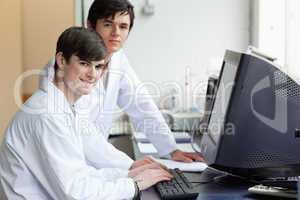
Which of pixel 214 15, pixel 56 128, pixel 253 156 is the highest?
pixel 214 15

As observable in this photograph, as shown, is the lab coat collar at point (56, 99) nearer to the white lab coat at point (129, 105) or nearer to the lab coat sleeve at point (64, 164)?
the lab coat sleeve at point (64, 164)

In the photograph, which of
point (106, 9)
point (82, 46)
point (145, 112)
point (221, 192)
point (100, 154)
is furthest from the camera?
point (145, 112)

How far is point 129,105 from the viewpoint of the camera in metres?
Answer: 2.24

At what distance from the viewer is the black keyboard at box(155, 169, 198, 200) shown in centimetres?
133

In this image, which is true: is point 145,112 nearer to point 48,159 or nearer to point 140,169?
point 140,169

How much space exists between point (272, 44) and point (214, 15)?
477mm

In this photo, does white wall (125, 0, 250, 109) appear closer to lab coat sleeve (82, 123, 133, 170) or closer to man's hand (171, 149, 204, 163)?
man's hand (171, 149, 204, 163)

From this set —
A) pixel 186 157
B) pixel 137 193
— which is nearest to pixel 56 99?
pixel 137 193

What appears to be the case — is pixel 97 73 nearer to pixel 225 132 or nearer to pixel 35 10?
pixel 225 132

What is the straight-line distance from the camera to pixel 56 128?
1247 millimetres

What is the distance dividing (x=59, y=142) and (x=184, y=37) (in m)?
2.22

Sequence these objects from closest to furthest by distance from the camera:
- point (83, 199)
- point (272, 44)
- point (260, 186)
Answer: point (83, 199), point (260, 186), point (272, 44)

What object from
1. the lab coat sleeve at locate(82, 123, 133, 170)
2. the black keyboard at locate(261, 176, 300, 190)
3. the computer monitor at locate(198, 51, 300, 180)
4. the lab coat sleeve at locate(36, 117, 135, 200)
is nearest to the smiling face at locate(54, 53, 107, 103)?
the lab coat sleeve at locate(36, 117, 135, 200)

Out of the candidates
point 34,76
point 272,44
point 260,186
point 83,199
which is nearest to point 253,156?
point 260,186
